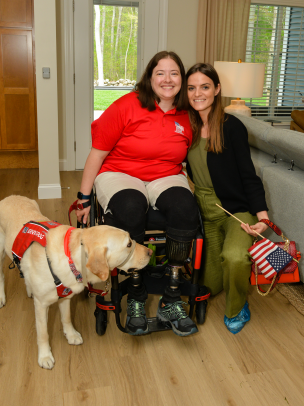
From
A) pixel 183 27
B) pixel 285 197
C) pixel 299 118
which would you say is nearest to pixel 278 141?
pixel 285 197

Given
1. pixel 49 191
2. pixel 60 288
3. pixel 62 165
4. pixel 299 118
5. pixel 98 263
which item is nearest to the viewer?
pixel 98 263

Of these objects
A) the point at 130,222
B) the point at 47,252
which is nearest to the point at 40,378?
the point at 47,252

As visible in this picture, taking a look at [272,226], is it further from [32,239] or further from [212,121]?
[32,239]

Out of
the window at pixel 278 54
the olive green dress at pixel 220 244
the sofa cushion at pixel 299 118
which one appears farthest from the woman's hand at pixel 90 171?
the window at pixel 278 54

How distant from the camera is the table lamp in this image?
3.53m

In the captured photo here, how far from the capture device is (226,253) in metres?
1.82

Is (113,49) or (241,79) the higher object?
(113,49)

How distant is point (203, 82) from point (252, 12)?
375cm

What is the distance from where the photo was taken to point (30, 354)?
5.52 feet

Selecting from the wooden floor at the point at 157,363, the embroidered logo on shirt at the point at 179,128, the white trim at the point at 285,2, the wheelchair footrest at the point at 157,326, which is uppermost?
the white trim at the point at 285,2

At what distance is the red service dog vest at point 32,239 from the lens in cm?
150

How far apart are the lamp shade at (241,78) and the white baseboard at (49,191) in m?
1.83

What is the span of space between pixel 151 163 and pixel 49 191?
2082 mm

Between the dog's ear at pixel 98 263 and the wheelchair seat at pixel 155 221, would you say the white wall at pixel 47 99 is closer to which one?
the wheelchair seat at pixel 155 221
